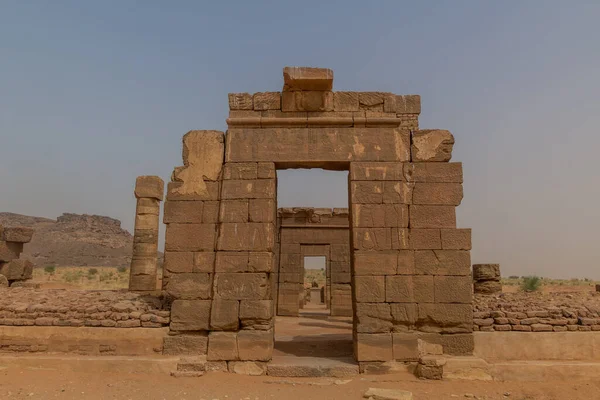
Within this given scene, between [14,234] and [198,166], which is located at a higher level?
[198,166]

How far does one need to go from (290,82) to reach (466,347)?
195 inches

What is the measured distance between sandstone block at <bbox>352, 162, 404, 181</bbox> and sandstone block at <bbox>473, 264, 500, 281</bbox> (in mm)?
8597

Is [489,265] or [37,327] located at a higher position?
[489,265]

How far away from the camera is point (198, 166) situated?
23.5ft

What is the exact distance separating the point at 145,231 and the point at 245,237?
8.08 meters

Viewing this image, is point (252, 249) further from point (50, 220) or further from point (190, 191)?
point (50, 220)

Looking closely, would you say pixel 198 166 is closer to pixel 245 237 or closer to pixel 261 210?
pixel 261 210

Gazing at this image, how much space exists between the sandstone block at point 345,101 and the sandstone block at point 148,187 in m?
8.40

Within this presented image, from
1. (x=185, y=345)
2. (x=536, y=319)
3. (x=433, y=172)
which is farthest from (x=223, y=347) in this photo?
(x=536, y=319)

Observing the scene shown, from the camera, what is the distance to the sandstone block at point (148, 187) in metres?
13.6

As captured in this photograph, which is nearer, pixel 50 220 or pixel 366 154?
pixel 366 154

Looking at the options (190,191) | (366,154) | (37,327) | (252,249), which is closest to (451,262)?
(366,154)

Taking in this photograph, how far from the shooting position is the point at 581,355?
653cm

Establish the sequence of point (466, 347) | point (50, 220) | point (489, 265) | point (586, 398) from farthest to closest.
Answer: point (50, 220) < point (489, 265) < point (466, 347) < point (586, 398)
